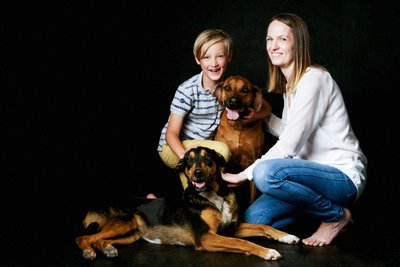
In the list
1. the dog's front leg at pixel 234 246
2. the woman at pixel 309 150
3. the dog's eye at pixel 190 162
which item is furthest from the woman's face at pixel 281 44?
the dog's front leg at pixel 234 246

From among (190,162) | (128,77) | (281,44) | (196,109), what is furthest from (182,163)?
(128,77)

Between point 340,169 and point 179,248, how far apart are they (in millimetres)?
1184

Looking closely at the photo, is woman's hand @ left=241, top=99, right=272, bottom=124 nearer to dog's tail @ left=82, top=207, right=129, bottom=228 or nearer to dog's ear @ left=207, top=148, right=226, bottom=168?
dog's ear @ left=207, top=148, right=226, bottom=168

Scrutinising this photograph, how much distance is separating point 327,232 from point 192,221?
0.90 m

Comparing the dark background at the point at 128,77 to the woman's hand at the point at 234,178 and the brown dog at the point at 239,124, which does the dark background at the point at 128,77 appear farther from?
the woman's hand at the point at 234,178

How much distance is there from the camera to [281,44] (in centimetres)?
412

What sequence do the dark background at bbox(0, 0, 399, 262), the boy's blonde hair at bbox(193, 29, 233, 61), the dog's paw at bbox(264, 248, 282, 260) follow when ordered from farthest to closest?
the dark background at bbox(0, 0, 399, 262)
the boy's blonde hair at bbox(193, 29, 233, 61)
the dog's paw at bbox(264, 248, 282, 260)

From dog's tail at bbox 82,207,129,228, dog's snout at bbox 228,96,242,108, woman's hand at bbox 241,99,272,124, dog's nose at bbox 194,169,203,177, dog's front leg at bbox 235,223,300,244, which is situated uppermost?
dog's snout at bbox 228,96,242,108

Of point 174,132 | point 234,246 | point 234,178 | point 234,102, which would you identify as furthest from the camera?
point 174,132

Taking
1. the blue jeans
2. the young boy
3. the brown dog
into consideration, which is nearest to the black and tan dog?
the blue jeans

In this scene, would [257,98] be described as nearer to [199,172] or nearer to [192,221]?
[199,172]

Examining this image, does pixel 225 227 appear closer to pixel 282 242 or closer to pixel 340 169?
pixel 282 242

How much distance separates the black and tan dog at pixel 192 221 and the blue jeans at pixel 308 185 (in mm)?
280

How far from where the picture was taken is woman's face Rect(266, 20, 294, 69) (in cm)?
409
